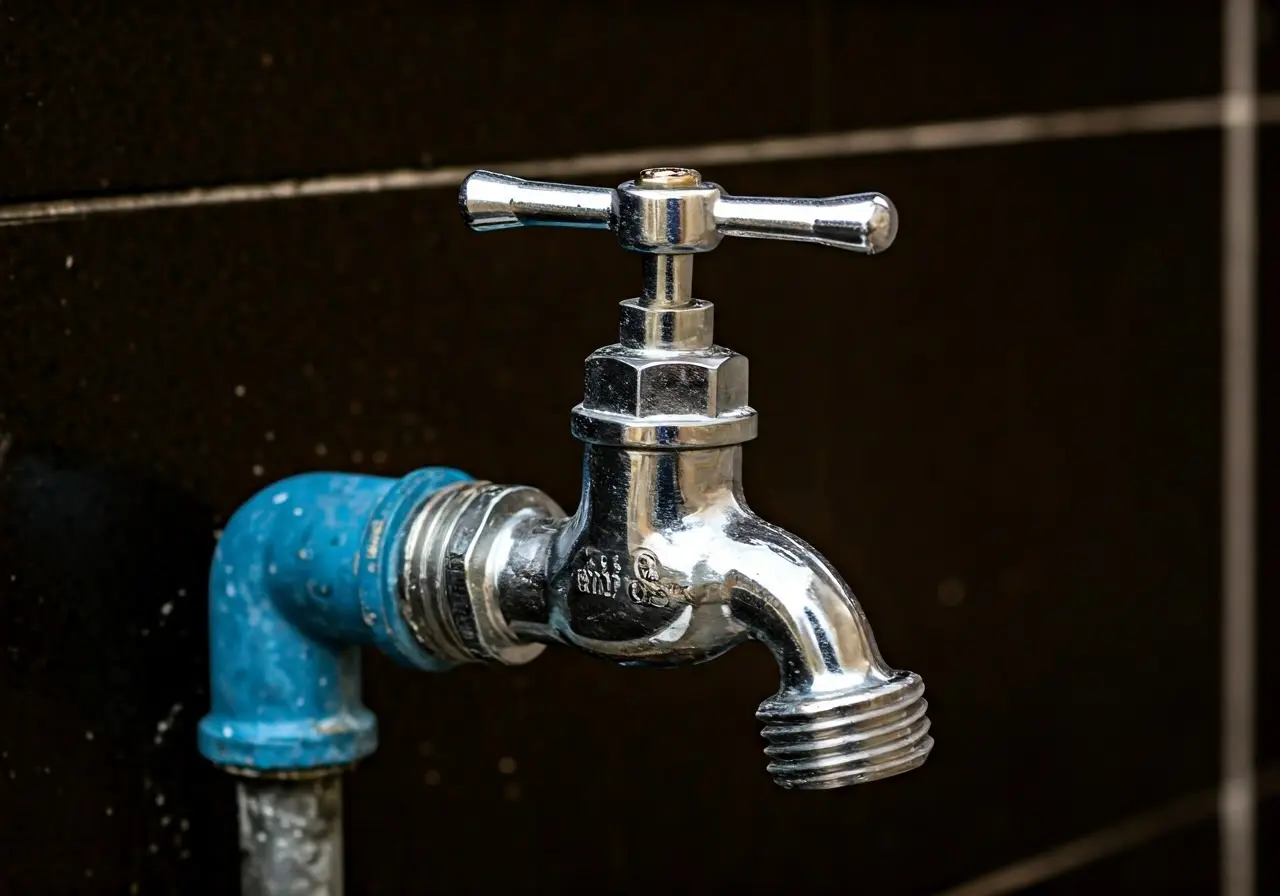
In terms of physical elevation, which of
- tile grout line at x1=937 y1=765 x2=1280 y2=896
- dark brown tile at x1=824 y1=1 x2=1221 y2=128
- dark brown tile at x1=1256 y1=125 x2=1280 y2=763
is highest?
dark brown tile at x1=824 y1=1 x2=1221 y2=128

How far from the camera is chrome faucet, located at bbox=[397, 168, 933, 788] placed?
579 millimetres

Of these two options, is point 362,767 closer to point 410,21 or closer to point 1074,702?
point 410,21

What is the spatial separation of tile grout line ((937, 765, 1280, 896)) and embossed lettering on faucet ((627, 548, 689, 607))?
559 millimetres

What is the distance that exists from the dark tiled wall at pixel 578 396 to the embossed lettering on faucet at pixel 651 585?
207mm

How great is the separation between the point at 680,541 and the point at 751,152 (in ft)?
1.25

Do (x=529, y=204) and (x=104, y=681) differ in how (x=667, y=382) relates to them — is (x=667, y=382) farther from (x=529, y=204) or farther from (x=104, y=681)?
(x=104, y=681)

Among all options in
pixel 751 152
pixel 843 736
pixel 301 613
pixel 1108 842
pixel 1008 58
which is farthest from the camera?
pixel 1108 842

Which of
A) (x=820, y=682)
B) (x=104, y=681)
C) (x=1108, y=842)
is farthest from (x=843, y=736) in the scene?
(x=1108, y=842)

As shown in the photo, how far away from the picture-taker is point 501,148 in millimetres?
836

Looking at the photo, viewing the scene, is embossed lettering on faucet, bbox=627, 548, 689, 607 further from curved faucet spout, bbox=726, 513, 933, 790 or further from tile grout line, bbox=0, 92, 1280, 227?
tile grout line, bbox=0, 92, 1280, 227

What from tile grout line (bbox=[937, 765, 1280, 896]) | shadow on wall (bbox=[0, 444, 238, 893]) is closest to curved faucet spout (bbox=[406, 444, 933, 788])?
shadow on wall (bbox=[0, 444, 238, 893])

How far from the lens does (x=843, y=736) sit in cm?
58

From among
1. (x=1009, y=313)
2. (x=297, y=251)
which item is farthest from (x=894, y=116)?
(x=297, y=251)

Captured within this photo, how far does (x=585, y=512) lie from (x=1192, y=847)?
2.67ft
